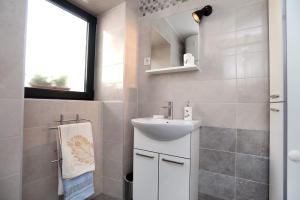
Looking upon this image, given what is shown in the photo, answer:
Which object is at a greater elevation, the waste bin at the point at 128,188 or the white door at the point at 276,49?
the white door at the point at 276,49

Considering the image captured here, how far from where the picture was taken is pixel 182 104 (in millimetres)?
1556

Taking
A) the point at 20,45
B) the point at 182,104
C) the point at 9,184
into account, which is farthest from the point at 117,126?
the point at 20,45

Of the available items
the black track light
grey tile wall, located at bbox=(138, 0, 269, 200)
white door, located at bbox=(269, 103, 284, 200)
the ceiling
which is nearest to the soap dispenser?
grey tile wall, located at bbox=(138, 0, 269, 200)

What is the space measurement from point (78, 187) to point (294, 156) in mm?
1472

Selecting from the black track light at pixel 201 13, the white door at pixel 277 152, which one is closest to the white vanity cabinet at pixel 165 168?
the white door at pixel 277 152

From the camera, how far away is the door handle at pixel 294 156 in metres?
0.75

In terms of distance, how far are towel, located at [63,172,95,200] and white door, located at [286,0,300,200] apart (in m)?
1.39

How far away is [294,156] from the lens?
2.49ft

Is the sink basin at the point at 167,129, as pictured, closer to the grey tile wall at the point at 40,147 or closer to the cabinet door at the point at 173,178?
the cabinet door at the point at 173,178

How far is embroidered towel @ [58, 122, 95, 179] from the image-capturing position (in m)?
1.21

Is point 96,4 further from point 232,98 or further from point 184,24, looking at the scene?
point 232,98

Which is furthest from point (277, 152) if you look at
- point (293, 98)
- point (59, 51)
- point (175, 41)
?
point (59, 51)

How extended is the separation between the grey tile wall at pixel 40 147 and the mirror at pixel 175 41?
1.04m

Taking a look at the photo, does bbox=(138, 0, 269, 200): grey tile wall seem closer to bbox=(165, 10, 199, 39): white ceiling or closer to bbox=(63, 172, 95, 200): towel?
bbox=(165, 10, 199, 39): white ceiling
